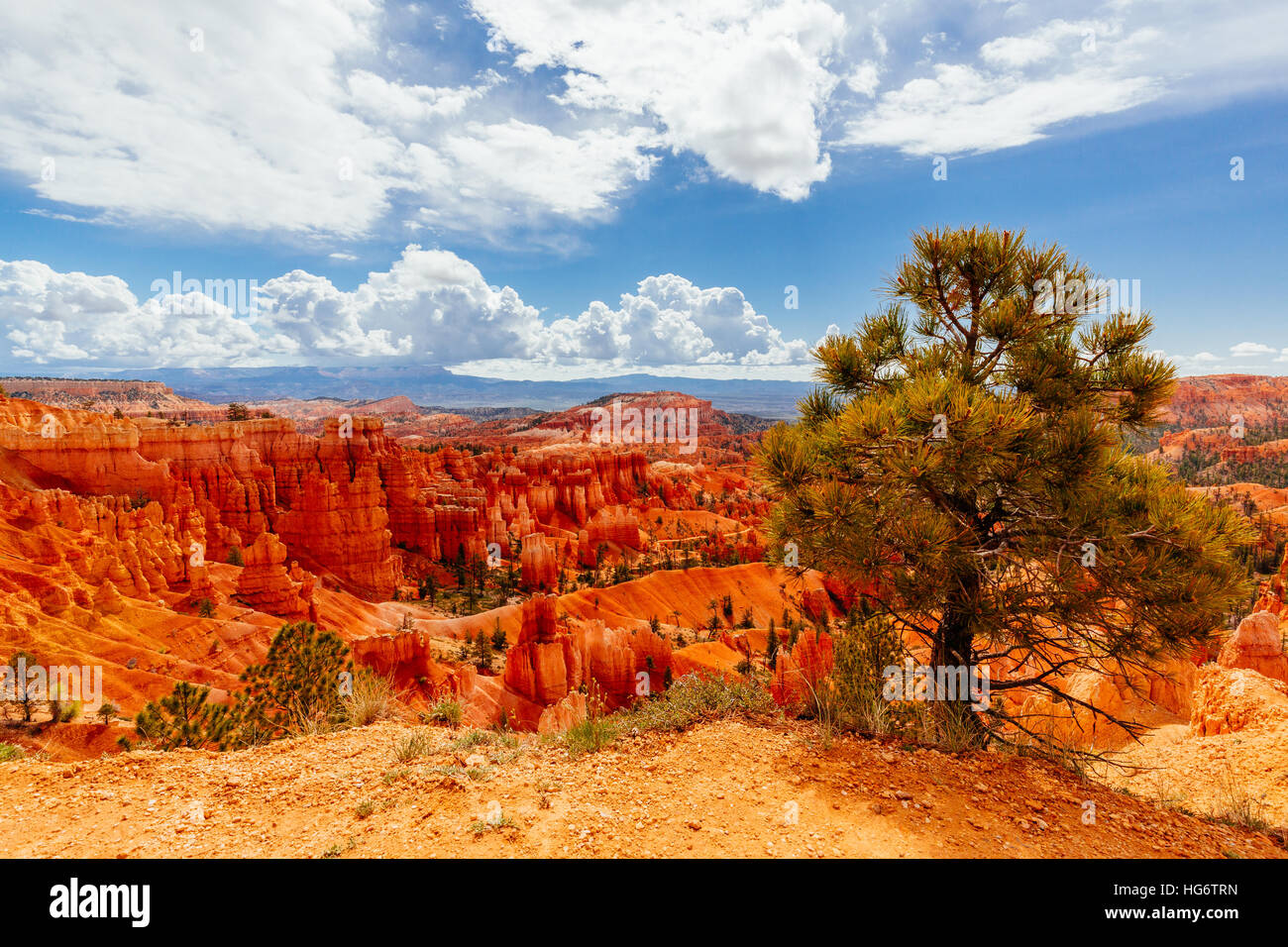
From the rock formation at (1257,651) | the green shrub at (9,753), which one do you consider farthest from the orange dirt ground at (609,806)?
the rock formation at (1257,651)

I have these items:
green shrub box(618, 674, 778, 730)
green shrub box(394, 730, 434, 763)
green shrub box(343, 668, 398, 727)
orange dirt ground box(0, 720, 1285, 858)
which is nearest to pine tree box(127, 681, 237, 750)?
green shrub box(343, 668, 398, 727)

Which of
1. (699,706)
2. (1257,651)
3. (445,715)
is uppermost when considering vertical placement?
(699,706)

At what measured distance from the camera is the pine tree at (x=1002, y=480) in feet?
15.3

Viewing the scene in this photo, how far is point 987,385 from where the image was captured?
5637 mm

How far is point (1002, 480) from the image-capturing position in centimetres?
499

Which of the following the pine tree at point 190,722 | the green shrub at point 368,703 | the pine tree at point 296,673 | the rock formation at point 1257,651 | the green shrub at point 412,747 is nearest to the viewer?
the green shrub at point 412,747

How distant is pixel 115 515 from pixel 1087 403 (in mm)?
44586

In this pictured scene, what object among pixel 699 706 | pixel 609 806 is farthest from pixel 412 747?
pixel 699 706

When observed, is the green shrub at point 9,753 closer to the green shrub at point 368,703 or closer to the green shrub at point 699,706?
the green shrub at point 368,703

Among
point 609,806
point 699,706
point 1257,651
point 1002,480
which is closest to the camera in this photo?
point 609,806

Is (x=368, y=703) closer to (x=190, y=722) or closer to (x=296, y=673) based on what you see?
(x=296, y=673)
